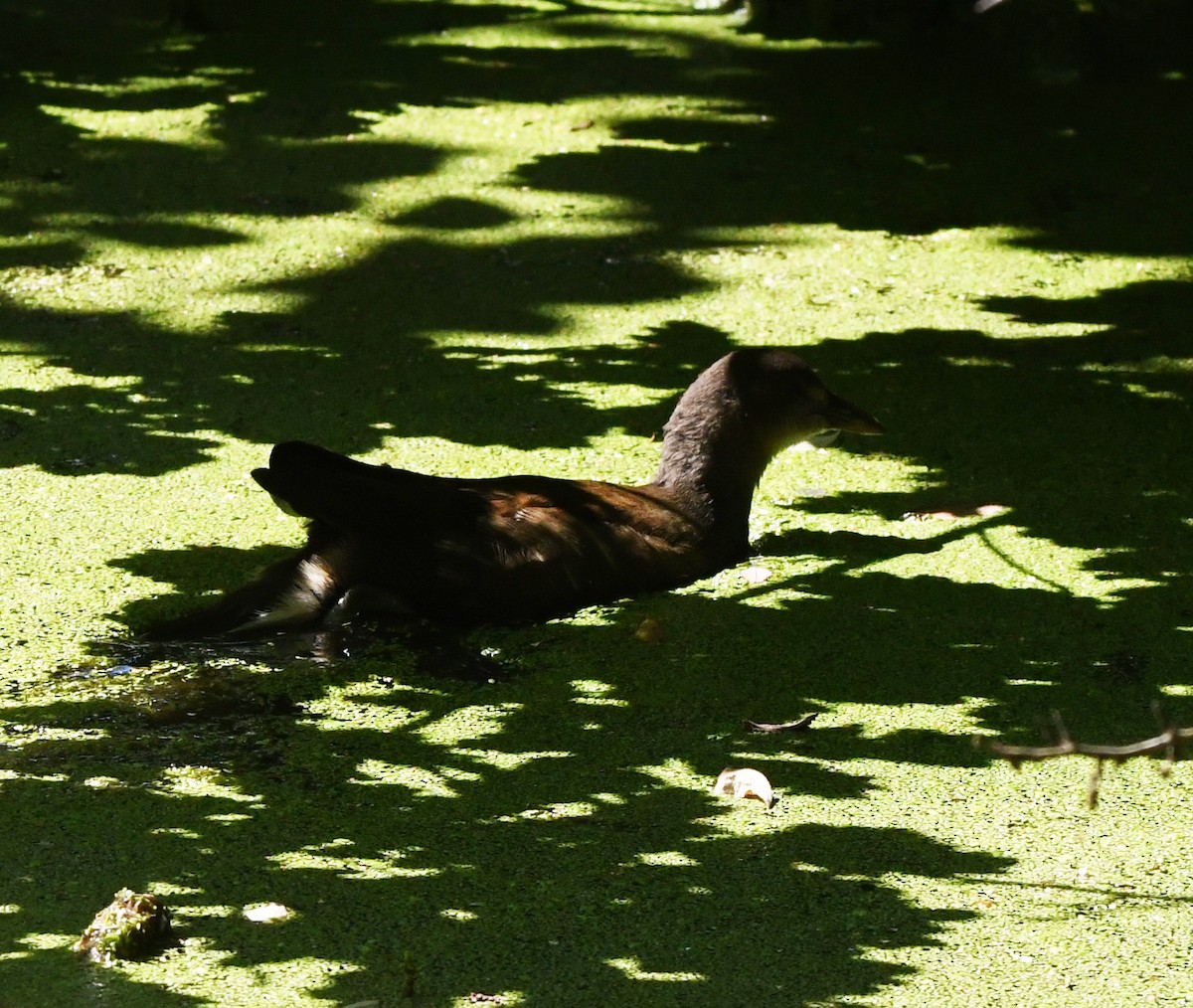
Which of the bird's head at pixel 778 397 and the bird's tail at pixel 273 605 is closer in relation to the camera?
the bird's tail at pixel 273 605

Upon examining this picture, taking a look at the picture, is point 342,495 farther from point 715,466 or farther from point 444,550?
point 715,466

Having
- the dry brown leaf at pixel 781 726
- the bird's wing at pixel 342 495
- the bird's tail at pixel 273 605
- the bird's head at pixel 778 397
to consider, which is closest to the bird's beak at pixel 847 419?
the bird's head at pixel 778 397

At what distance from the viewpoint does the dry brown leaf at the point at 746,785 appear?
148 inches

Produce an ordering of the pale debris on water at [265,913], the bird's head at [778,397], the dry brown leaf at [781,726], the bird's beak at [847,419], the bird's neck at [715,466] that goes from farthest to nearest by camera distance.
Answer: the bird's beak at [847,419] < the bird's head at [778,397] < the bird's neck at [715,466] < the dry brown leaf at [781,726] < the pale debris on water at [265,913]

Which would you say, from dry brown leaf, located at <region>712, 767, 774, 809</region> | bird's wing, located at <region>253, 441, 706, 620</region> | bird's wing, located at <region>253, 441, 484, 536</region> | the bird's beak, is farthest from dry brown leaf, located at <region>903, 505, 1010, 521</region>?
dry brown leaf, located at <region>712, 767, 774, 809</region>

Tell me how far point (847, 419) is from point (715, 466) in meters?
0.61

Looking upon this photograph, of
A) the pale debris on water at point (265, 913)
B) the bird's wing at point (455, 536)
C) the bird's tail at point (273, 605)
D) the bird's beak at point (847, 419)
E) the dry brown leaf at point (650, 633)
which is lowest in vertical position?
the pale debris on water at point (265, 913)

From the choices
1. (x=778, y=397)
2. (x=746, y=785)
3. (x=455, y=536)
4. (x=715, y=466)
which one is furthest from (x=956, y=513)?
(x=746, y=785)

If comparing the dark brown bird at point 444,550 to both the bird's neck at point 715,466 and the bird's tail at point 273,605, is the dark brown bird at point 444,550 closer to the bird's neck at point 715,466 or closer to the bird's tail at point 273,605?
the bird's tail at point 273,605

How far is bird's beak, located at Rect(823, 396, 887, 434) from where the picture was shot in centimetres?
547

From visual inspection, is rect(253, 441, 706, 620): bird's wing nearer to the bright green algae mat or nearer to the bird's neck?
the bright green algae mat

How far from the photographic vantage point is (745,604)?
484cm

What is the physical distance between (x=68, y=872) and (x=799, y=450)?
10.7 ft

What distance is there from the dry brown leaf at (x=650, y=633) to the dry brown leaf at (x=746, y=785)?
0.76 m
